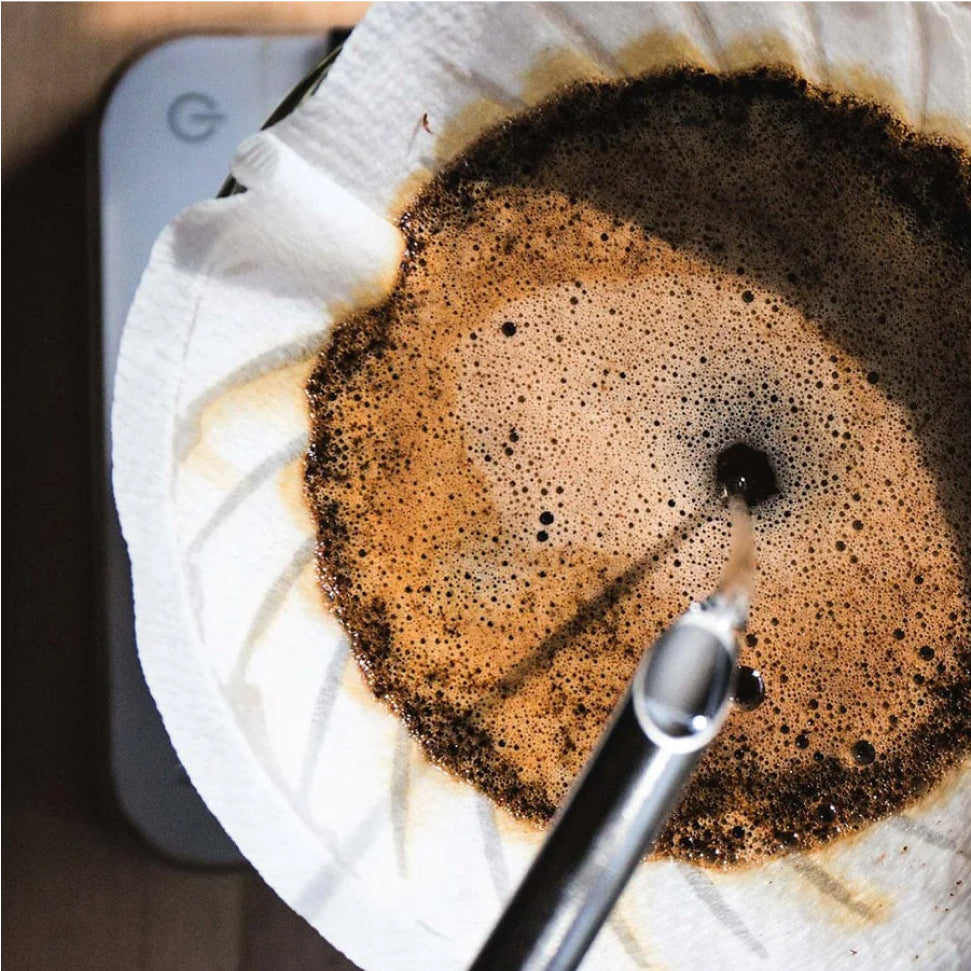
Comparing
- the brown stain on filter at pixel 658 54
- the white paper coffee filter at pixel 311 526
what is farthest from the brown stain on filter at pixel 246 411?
the brown stain on filter at pixel 658 54

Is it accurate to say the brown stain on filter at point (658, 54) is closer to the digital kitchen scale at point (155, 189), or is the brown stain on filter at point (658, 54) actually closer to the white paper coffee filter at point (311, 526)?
the white paper coffee filter at point (311, 526)

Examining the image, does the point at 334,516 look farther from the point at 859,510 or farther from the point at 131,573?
the point at 859,510

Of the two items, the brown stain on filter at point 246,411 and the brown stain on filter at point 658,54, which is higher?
the brown stain on filter at point 658,54

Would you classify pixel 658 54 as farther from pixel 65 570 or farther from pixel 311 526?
pixel 65 570

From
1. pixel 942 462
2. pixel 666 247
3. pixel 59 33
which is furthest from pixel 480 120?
pixel 942 462

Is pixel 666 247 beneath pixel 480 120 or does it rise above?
beneath

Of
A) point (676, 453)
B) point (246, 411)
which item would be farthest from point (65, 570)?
point (676, 453)
